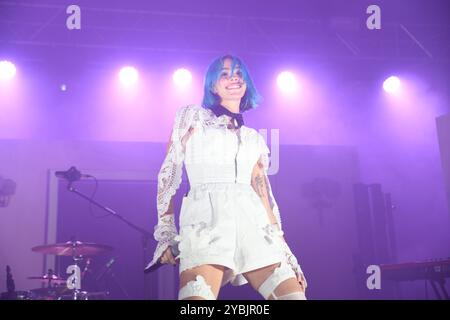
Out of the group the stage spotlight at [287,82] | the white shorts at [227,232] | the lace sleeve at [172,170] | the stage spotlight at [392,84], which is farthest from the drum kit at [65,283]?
the stage spotlight at [392,84]

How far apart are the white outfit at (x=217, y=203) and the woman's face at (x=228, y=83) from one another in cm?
14

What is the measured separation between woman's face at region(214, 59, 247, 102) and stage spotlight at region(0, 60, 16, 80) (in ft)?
9.83

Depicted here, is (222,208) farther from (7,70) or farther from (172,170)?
(7,70)

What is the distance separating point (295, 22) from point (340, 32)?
→ 0.46m

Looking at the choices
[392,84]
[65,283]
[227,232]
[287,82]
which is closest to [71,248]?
[65,283]

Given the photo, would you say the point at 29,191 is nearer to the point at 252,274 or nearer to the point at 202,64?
the point at 202,64

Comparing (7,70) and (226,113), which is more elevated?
(7,70)

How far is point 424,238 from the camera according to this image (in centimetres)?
534

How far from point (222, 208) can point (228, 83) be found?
669 mm

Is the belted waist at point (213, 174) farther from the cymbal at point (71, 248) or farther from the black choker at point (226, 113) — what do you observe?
the cymbal at point (71, 248)

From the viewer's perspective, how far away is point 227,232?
223cm

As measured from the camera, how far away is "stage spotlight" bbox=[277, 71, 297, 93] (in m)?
5.05

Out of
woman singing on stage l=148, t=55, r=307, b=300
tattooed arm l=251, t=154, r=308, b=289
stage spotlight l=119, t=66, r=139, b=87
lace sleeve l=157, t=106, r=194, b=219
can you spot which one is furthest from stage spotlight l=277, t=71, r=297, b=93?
lace sleeve l=157, t=106, r=194, b=219
